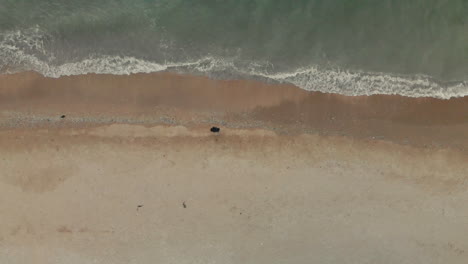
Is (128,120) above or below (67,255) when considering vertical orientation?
above

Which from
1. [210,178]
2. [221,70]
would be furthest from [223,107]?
[210,178]

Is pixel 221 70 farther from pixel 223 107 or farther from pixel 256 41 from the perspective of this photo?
pixel 256 41

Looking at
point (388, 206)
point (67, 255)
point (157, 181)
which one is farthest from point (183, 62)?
point (388, 206)

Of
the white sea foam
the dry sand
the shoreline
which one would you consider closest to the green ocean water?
the white sea foam

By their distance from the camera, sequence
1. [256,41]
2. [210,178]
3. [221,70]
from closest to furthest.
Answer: [210,178] → [221,70] → [256,41]

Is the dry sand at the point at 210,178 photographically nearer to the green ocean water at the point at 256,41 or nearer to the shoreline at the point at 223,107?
the shoreline at the point at 223,107

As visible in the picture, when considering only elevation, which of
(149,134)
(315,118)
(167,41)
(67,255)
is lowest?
(67,255)

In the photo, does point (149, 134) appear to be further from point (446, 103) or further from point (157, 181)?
point (446, 103)

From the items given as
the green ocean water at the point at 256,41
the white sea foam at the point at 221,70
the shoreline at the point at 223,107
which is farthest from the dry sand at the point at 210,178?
the green ocean water at the point at 256,41
